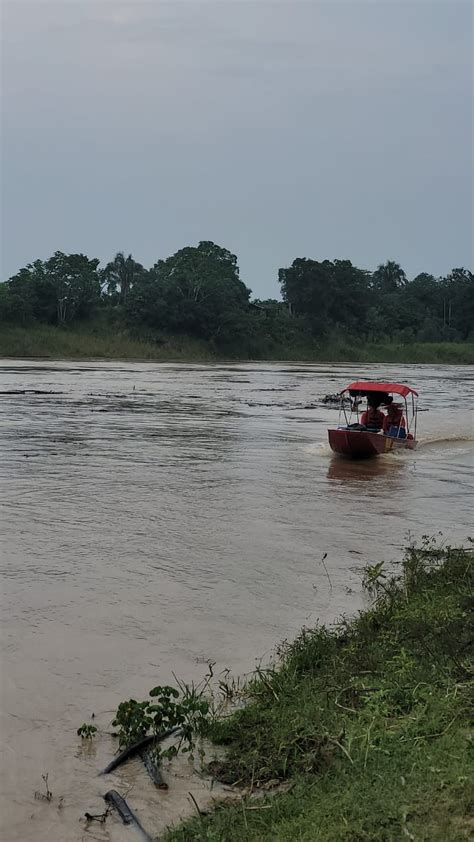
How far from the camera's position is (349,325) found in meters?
82.1

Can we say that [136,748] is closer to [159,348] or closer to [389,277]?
[159,348]

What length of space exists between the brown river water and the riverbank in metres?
41.5

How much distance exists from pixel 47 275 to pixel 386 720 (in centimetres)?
6558

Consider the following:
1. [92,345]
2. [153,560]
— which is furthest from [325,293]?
[153,560]

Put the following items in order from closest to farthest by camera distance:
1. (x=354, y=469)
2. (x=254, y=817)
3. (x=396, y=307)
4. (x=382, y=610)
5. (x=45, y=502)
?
1. (x=254, y=817)
2. (x=382, y=610)
3. (x=45, y=502)
4. (x=354, y=469)
5. (x=396, y=307)

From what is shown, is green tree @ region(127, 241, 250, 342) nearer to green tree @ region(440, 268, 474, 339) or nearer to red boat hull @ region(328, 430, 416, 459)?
green tree @ region(440, 268, 474, 339)

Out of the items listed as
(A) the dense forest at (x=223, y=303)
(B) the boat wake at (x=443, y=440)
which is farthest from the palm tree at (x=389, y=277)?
(B) the boat wake at (x=443, y=440)

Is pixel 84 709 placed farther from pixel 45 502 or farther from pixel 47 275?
pixel 47 275

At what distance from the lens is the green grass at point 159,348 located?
6322 centimetres

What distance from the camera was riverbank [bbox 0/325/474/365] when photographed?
6325 centimetres

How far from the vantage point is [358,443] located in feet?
59.3

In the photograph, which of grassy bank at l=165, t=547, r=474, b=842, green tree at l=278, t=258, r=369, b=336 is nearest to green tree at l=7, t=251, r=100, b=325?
green tree at l=278, t=258, r=369, b=336

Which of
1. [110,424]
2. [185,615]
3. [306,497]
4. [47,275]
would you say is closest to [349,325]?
[47,275]

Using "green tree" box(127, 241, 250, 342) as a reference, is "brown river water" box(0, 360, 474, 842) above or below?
below
